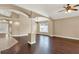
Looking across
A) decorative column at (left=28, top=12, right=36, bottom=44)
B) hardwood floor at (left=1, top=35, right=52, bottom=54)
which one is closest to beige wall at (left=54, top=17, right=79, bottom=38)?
hardwood floor at (left=1, top=35, right=52, bottom=54)

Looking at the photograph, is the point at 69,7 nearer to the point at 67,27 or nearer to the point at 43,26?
the point at 67,27

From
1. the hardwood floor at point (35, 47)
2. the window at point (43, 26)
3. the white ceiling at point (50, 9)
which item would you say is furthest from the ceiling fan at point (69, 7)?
the hardwood floor at point (35, 47)

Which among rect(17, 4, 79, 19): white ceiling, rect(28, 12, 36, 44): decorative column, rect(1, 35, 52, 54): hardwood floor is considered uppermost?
rect(17, 4, 79, 19): white ceiling

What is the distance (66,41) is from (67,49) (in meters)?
0.13

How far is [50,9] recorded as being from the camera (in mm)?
1402

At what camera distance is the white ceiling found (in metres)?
1.32

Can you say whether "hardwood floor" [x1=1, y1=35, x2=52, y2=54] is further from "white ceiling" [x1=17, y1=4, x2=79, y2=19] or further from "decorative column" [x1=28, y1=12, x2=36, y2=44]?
"white ceiling" [x1=17, y1=4, x2=79, y2=19]

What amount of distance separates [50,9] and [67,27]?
400 millimetres

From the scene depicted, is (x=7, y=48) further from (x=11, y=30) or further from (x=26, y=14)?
(x=26, y=14)

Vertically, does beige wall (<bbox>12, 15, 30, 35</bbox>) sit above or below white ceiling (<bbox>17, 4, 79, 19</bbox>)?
below

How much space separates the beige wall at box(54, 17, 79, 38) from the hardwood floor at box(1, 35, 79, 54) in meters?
0.10

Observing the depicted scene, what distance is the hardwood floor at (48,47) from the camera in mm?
1335
